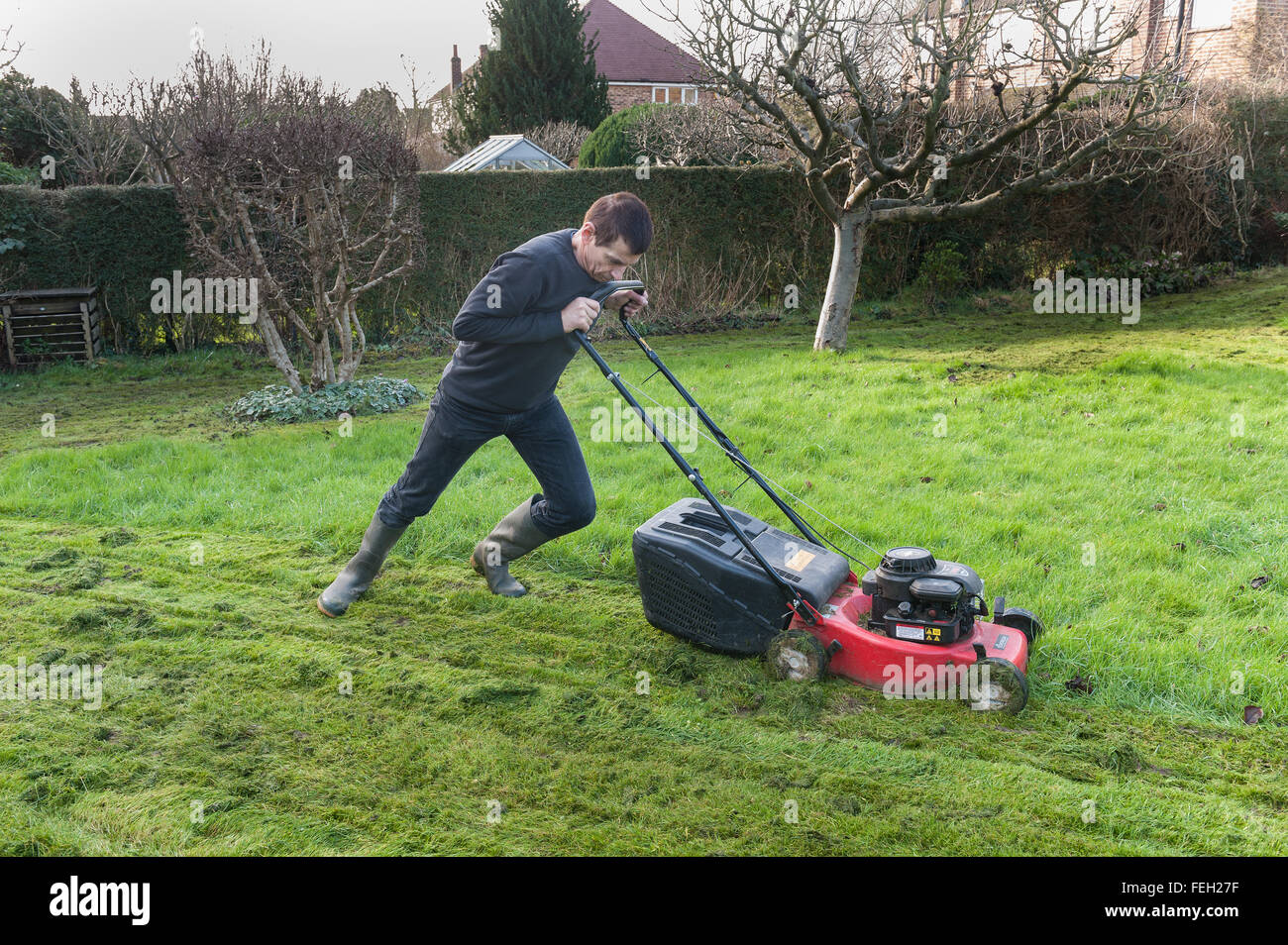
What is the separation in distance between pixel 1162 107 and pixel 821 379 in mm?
4292

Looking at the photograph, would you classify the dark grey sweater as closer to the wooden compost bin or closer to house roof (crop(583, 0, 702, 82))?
the wooden compost bin

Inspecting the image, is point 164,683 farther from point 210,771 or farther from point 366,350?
point 366,350

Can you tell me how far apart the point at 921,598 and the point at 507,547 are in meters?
1.92

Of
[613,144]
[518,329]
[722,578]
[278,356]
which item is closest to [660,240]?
[613,144]

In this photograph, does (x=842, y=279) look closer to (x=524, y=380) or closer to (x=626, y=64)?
(x=524, y=380)

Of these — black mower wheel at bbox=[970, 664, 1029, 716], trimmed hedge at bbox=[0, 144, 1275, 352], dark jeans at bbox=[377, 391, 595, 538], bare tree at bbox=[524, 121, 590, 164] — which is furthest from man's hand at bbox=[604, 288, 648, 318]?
bare tree at bbox=[524, 121, 590, 164]

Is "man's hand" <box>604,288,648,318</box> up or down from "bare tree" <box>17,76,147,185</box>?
down

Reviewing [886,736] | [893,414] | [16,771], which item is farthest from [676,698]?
[893,414]

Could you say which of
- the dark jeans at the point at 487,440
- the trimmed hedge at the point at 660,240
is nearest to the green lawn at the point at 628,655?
the dark jeans at the point at 487,440

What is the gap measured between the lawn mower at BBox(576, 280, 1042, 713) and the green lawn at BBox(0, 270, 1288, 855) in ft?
0.36

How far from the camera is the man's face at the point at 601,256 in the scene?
3670 millimetres

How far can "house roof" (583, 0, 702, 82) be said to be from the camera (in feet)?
124

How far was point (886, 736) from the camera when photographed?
332 cm

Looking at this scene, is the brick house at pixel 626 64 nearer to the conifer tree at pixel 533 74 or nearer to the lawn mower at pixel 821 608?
the conifer tree at pixel 533 74
